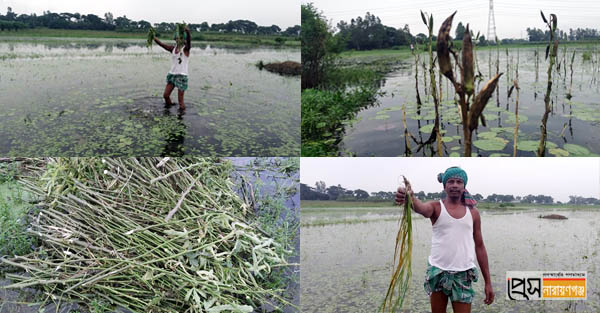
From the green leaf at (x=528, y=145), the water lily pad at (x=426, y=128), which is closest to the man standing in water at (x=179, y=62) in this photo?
the water lily pad at (x=426, y=128)

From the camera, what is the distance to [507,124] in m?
4.40

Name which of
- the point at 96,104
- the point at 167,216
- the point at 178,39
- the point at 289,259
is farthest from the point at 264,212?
the point at 96,104

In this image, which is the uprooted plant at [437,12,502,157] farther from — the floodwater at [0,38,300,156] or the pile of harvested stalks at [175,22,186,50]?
the pile of harvested stalks at [175,22,186,50]

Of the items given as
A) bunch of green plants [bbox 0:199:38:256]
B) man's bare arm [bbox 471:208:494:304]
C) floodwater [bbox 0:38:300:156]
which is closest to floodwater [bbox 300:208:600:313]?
man's bare arm [bbox 471:208:494:304]

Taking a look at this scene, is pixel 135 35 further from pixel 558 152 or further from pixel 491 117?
pixel 558 152

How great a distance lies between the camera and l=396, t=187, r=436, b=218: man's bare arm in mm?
1868

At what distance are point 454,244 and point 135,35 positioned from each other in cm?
2051

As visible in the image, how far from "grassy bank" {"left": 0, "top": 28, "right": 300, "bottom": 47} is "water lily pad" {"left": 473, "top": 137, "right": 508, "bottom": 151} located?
14.4 m

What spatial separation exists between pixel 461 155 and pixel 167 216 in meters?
2.57

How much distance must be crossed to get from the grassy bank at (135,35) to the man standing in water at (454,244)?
16.0m

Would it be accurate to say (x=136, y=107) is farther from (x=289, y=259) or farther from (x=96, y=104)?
(x=289, y=259)

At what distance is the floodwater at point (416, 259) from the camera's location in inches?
110

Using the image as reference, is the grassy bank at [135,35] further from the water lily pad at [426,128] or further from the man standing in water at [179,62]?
the water lily pad at [426,128]

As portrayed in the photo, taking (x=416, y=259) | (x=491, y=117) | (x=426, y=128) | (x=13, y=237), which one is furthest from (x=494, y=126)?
(x=13, y=237)
